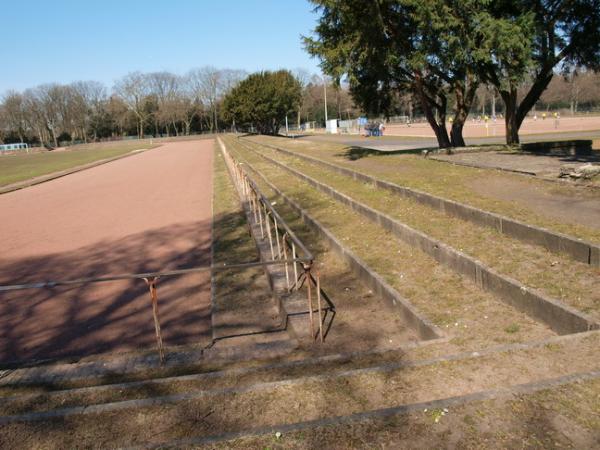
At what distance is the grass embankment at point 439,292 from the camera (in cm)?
418

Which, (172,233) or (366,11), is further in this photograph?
(366,11)

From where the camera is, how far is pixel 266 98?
62.4 metres

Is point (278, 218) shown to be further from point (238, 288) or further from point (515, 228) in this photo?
point (515, 228)

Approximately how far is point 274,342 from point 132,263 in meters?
4.76

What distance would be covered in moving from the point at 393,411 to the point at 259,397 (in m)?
0.92

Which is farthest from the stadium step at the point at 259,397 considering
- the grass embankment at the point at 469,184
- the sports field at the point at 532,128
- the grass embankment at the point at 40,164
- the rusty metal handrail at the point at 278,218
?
→ the sports field at the point at 532,128

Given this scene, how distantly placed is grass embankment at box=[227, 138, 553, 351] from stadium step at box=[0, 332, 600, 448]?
24.2 inches

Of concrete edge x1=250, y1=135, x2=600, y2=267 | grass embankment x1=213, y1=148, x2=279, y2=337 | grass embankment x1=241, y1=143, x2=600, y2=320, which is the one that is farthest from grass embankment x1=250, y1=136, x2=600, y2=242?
grass embankment x1=213, y1=148, x2=279, y2=337

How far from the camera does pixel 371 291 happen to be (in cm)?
596

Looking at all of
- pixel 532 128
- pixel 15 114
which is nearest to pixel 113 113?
pixel 15 114

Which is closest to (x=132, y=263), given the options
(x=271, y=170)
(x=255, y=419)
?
(x=255, y=419)

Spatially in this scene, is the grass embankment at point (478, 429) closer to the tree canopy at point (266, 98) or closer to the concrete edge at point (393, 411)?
the concrete edge at point (393, 411)

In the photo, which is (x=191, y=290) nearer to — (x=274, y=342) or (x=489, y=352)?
(x=274, y=342)

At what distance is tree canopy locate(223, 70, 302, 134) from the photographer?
6247cm
